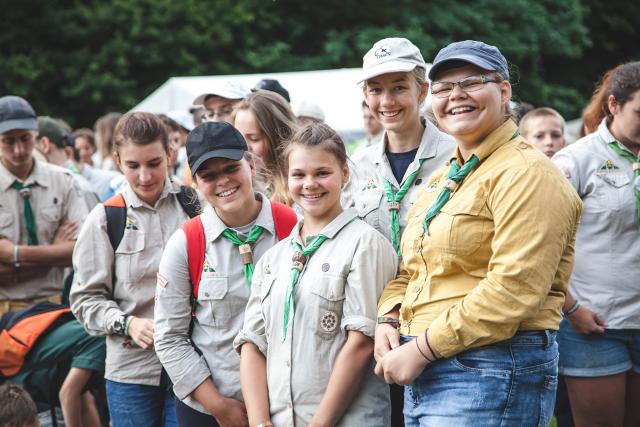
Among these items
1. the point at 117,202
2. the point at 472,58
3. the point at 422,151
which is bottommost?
the point at 117,202

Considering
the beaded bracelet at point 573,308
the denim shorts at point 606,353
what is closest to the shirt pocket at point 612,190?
the beaded bracelet at point 573,308

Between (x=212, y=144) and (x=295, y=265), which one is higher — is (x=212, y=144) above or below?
above

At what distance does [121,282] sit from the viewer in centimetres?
414

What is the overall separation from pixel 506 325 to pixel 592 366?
176 centimetres

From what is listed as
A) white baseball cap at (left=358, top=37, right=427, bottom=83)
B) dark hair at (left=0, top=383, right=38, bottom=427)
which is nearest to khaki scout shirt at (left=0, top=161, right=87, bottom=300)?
dark hair at (left=0, top=383, right=38, bottom=427)

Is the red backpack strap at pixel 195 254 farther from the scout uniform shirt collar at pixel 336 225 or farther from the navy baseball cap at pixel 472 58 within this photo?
the navy baseball cap at pixel 472 58

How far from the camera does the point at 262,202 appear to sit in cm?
380

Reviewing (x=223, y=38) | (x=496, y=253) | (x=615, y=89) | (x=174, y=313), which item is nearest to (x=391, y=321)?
(x=496, y=253)

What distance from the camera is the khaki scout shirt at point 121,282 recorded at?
4.09 metres

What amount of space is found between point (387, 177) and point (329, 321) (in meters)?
0.81

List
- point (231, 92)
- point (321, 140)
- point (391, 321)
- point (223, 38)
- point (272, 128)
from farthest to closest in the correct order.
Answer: point (223, 38) → point (231, 92) → point (272, 128) → point (321, 140) → point (391, 321)

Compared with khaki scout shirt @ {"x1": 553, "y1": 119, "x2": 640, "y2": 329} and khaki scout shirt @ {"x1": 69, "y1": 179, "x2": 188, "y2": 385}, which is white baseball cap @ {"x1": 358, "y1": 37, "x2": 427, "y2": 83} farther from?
khaki scout shirt @ {"x1": 69, "y1": 179, "x2": 188, "y2": 385}

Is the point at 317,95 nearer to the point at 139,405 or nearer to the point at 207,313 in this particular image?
the point at 139,405

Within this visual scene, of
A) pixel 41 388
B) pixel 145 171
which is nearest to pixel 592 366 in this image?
pixel 145 171
